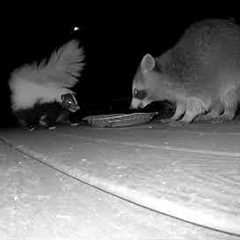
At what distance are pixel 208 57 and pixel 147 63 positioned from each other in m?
0.90

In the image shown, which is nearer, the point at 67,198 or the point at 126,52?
the point at 67,198

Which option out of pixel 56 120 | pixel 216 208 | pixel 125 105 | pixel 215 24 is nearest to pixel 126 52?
pixel 125 105

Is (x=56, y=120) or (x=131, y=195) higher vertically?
(x=131, y=195)

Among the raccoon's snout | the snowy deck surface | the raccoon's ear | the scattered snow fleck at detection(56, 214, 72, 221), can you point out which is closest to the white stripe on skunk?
the raccoon's snout

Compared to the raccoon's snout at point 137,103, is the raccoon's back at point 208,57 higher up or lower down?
higher up

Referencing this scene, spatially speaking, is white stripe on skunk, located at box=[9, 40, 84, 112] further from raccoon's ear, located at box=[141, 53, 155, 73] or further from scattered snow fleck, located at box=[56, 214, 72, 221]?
scattered snow fleck, located at box=[56, 214, 72, 221]

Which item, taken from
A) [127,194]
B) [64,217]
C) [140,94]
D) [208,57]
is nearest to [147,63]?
[140,94]

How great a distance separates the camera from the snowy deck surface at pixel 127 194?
127 centimetres

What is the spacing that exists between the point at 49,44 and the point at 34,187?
6823 mm

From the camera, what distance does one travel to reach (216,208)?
1318mm

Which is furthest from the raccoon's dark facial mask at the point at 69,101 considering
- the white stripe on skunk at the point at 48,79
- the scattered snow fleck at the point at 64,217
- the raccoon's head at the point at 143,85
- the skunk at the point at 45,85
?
the scattered snow fleck at the point at 64,217

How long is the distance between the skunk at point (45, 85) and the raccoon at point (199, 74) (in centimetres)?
153

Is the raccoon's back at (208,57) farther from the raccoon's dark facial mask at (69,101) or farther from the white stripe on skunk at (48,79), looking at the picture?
the white stripe on skunk at (48,79)

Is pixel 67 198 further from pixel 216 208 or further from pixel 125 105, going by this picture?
pixel 125 105
